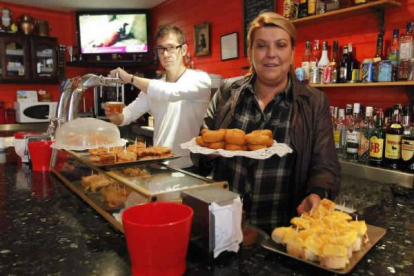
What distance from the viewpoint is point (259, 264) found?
0.91 meters

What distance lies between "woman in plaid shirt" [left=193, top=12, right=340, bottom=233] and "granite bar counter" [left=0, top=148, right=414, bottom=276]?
29 cm

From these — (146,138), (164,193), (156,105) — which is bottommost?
(146,138)

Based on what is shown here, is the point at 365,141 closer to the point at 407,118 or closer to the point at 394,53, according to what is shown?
the point at 407,118

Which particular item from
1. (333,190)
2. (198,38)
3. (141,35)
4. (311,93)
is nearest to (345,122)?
(311,93)

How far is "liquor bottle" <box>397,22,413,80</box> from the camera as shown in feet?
7.09

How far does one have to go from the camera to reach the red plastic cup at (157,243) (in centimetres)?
76

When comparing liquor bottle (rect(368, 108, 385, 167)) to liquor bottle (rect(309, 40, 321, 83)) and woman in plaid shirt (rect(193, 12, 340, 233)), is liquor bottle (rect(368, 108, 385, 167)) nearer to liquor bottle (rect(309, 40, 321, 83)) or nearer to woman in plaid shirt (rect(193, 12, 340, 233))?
liquor bottle (rect(309, 40, 321, 83))

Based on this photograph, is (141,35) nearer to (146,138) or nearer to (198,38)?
(198,38)

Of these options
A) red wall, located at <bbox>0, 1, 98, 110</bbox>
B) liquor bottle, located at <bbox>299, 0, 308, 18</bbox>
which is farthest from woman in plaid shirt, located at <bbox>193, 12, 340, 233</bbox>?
red wall, located at <bbox>0, 1, 98, 110</bbox>

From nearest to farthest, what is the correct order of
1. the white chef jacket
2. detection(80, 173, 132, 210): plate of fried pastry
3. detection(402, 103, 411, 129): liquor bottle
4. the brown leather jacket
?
detection(80, 173, 132, 210): plate of fried pastry → the brown leather jacket → the white chef jacket → detection(402, 103, 411, 129): liquor bottle

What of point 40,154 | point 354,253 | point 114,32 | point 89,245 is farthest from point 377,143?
point 114,32

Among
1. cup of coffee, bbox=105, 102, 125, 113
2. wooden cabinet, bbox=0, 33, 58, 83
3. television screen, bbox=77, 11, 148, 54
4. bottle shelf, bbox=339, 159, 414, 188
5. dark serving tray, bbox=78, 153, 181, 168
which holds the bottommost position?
bottle shelf, bbox=339, 159, 414, 188

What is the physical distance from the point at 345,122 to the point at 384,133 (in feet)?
1.32

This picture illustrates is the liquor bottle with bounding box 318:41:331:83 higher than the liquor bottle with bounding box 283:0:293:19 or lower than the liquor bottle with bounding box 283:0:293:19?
lower
